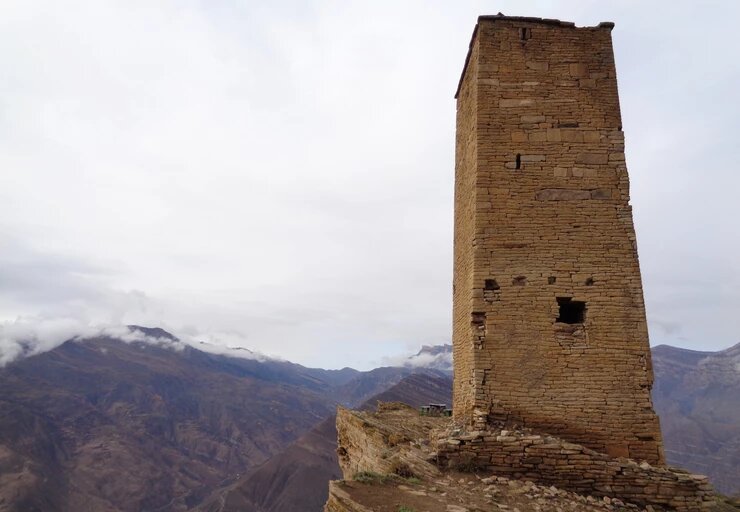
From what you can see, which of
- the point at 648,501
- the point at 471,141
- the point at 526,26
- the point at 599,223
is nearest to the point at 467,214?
the point at 471,141

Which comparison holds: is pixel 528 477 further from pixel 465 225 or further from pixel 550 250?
pixel 465 225

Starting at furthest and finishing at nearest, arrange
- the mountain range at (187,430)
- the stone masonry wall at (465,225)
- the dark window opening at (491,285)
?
the mountain range at (187,430) → the stone masonry wall at (465,225) → the dark window opening at (491,285)

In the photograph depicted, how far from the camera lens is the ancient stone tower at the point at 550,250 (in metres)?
8.71

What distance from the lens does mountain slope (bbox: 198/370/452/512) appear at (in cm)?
8794

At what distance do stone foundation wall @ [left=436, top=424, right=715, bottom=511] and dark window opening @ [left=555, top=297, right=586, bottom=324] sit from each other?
7.90 feet

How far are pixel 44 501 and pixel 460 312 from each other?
358 ft

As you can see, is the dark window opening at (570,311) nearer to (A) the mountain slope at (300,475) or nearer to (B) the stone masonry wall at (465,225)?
(B) the stone masonry wall at (465,225)

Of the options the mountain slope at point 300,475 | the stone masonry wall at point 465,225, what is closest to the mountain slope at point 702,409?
the mountain slope at point 300,475

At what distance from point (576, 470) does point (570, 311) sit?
294 cm

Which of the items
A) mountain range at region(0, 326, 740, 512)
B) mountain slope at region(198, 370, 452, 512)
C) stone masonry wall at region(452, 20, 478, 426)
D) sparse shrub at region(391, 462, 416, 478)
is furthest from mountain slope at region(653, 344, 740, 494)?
sparse shrub at region(391, 462, 416, 478)

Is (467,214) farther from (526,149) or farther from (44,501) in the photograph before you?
(44,501)

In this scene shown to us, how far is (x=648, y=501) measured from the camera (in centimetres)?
751

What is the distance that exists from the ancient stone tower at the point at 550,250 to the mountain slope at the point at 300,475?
75324 mm

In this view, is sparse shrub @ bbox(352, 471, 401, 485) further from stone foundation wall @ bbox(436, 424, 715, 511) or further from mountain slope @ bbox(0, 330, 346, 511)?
mountain slope @ bbox(0, 330, 346, 511)
